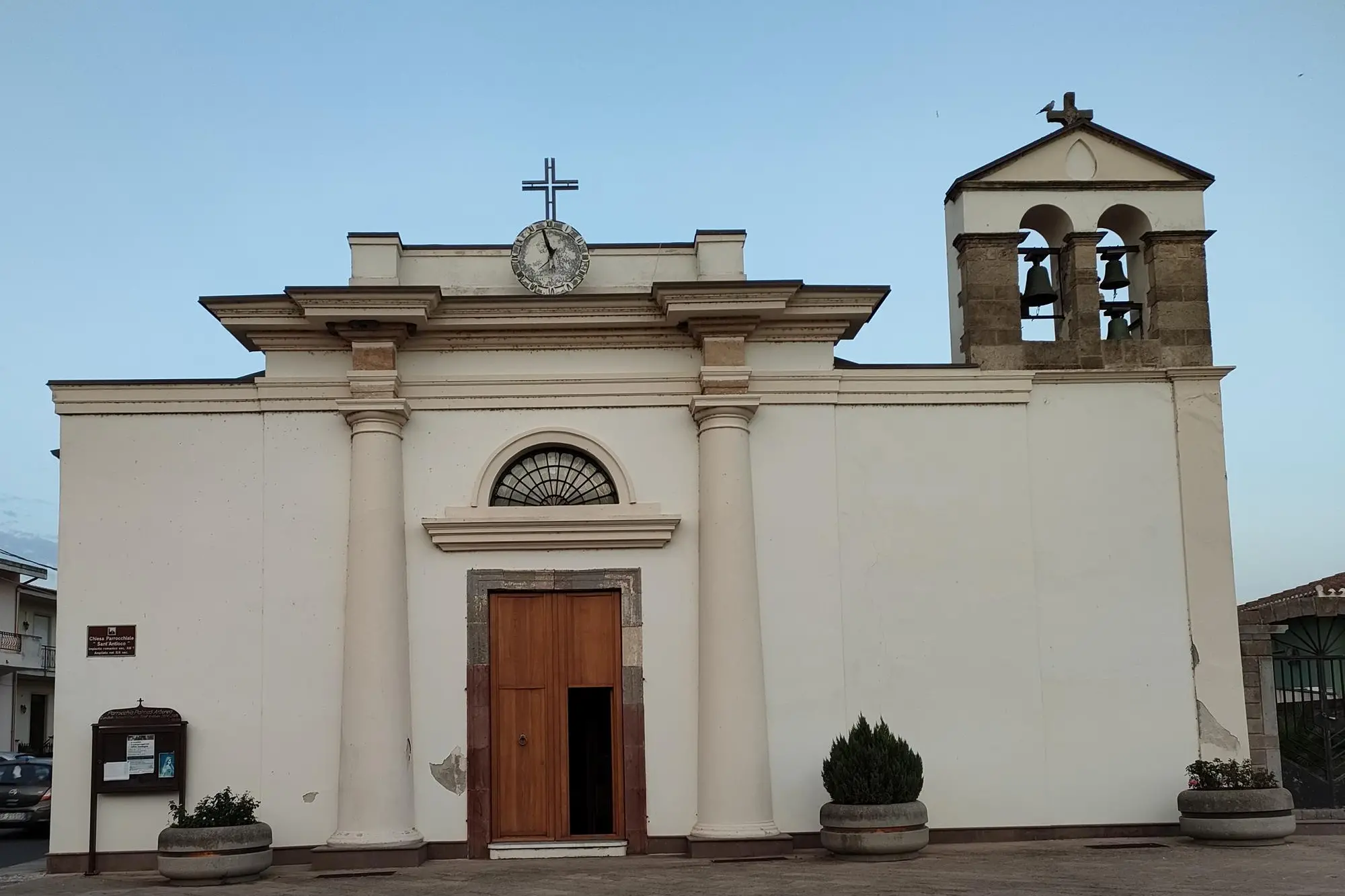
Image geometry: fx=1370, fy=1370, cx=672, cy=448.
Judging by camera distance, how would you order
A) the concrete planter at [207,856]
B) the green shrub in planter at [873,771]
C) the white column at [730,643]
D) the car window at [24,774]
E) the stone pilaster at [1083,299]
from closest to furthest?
the concrete planter at [207,856], the green shrub in planter at [873,771], the white column at [730,643], the stone pilaster at [1083,299], the car window at [24,774]

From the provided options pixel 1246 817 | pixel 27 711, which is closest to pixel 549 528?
pixel 1246 817

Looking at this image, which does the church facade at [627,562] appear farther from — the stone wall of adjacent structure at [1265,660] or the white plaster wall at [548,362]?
the stone wall of adjacent structure at [1265,660]

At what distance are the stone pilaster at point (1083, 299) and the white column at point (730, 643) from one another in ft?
13.4

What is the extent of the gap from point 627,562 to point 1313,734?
8.97 metres

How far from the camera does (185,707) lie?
1475cm

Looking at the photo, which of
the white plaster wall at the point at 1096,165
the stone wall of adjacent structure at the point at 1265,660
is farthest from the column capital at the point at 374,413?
the stone wall of adjacent structure at the point at 1265,660

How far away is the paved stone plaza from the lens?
11.7 metres

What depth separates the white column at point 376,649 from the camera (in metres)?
14.2

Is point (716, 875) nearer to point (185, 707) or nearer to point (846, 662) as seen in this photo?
point (846, 662)

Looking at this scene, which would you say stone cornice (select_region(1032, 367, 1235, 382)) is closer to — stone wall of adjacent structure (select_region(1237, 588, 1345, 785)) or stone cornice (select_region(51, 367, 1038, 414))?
stone cornice (select_region(51, 367, 1038, 414))

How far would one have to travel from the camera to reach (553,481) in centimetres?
1549

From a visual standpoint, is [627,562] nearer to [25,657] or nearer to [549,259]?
[549,259]

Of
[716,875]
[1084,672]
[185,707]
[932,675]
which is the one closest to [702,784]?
[716,875]

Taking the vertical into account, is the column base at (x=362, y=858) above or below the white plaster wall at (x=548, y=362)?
below
